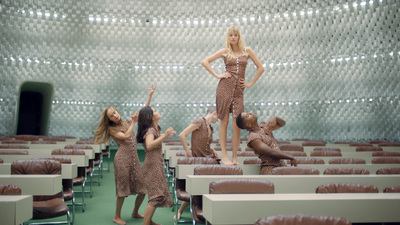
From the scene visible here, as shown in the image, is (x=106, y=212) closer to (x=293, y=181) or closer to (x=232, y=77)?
(x=232, y=77)

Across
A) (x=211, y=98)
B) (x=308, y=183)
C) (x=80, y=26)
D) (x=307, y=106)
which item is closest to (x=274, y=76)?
(x=307, y=106)

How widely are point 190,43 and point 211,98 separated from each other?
2.04 m

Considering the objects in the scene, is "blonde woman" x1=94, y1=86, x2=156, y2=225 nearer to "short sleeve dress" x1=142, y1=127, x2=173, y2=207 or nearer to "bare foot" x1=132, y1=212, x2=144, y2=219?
"bare foot" x1=132, y1=212, x2=144, y2=219

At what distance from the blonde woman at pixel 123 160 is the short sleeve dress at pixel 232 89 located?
104 cm

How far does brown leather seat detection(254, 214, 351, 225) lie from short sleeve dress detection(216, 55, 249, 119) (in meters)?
2.97

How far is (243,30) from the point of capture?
43.3ft

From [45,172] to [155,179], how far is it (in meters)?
1.17

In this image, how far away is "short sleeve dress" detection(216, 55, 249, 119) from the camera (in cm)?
463

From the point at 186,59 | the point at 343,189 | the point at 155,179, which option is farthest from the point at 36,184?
the point at 186,59

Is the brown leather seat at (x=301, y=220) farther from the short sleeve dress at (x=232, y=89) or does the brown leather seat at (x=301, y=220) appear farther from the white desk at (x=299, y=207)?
the short sleeve dress at (x=232, y=89)

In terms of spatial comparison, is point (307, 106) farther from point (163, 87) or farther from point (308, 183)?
point (308, 183)

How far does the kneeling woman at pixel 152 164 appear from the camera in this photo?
4.23 metres

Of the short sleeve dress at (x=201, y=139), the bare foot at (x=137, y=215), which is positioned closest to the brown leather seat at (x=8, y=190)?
the bare foot at (x=137, y=215)

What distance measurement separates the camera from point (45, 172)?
4215mm
